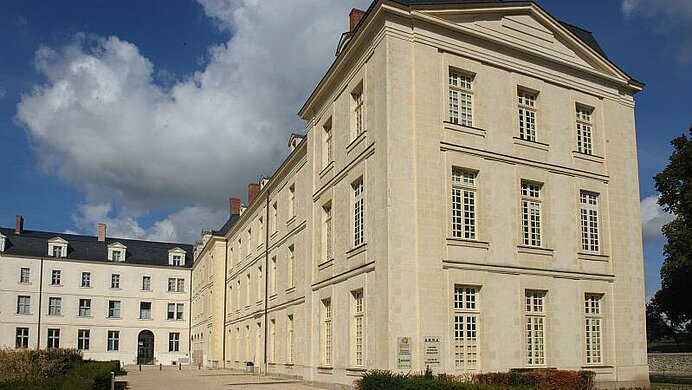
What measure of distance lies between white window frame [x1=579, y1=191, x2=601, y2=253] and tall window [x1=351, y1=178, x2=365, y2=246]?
6.86 meters

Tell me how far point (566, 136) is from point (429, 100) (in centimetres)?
541

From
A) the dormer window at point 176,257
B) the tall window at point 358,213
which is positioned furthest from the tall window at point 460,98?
the dormer window at point 176,257

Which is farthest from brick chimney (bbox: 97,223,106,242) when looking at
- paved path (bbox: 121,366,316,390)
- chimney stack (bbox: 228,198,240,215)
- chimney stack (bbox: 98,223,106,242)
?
paved path (bbox: 121,366,316,390)

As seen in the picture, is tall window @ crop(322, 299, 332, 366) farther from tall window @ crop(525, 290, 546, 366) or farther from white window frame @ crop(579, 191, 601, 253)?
white window frame @ crop(579, 191, 601, 253)

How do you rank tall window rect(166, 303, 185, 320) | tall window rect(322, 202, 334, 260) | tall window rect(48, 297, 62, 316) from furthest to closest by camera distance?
tall window rect(166, 303, 185, 320) → tall window rect(48, 297, 62, 316) → tall window rect(322, 202, 334, 260)

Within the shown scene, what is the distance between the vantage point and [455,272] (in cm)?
1830

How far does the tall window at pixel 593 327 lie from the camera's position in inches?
811

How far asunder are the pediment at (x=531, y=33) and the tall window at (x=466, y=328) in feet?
24.7

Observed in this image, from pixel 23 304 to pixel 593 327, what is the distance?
51.3 metres

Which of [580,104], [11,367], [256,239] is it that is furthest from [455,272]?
[256,239]

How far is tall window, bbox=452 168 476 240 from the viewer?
62.0ft

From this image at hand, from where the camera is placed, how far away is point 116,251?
209 ft

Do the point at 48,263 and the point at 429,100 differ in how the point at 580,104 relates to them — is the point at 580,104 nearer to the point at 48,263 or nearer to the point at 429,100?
the point at 429,100

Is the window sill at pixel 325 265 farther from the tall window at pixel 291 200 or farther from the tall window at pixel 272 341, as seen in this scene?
the tall window at pixel 272 341
